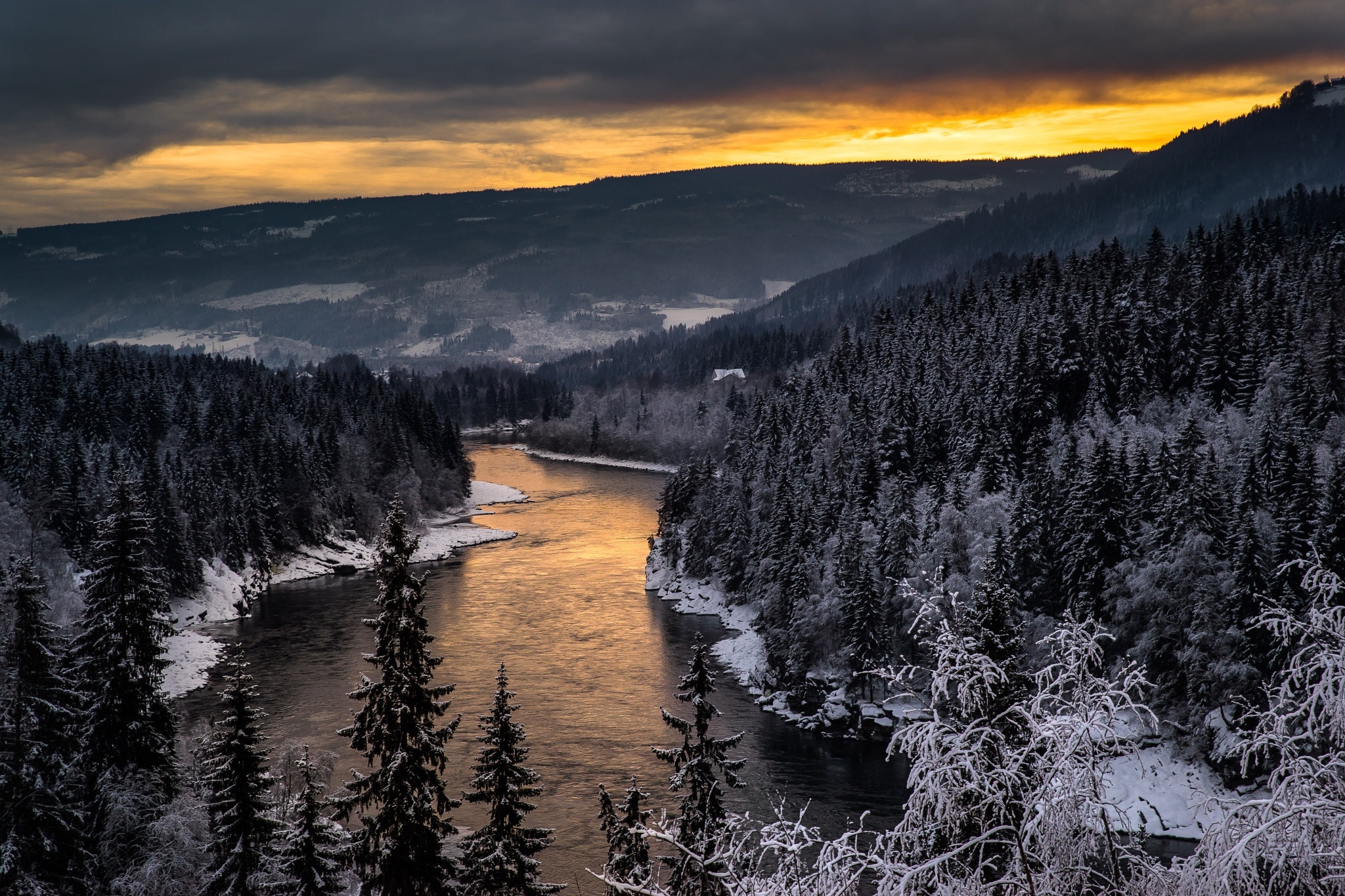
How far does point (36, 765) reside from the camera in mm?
27641

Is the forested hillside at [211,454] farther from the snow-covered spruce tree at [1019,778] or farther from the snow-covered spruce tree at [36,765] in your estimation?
the snow-covered spruce tree at [1019,778]

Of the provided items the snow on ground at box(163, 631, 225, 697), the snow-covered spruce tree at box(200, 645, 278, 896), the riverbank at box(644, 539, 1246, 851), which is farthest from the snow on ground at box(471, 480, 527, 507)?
Result: the snow-covered spruce tree at box(200, 645, 278, 896)

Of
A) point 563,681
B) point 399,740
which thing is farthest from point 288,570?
point 399,740

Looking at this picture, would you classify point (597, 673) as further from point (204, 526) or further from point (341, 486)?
point (341, 486)

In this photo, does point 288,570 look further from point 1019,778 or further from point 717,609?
point 1019,778

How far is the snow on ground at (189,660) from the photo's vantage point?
64.1 m

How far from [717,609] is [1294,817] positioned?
7966 cm

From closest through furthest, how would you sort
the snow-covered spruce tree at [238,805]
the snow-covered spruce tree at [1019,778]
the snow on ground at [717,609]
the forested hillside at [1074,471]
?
the snow-covered spruce tree at [1019,778], the snow-covered spruce tree at [238,805], the forested hillside at [1074,471], the snow on ground at [717,609]

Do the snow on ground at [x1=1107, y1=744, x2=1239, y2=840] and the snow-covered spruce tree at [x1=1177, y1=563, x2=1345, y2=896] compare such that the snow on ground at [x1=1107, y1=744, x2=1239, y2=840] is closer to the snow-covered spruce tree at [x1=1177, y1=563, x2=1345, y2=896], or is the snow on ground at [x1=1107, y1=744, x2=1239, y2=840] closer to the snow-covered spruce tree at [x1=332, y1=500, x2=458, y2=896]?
the snow-covered spruce tree at [x1=332, y1=500, x2=458, y2=896]

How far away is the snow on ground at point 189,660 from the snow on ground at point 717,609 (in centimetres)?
3693

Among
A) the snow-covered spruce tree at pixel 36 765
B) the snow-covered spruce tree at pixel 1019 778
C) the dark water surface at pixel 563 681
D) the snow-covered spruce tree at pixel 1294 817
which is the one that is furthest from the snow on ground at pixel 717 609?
the snow-covered spruce tree at pixel 1294 817

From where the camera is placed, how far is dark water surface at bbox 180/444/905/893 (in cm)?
4766

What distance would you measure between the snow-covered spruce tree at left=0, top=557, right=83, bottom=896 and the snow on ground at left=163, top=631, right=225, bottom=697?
3447cm

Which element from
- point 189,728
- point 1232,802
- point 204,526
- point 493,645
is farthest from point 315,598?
point 1232,802
